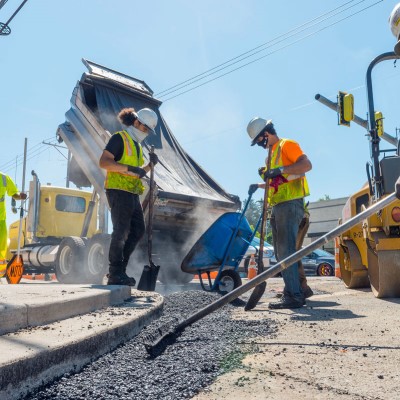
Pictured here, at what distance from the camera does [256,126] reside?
15.5 feet

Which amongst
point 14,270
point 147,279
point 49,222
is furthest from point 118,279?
point 49,222

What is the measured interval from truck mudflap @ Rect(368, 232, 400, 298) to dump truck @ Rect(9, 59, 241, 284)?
2.89 m

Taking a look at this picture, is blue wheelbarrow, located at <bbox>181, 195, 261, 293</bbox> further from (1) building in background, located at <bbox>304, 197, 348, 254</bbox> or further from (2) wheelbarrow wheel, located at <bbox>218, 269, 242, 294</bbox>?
(1) building in background, located at <bbox>304, 197, 348, 254</bbox>

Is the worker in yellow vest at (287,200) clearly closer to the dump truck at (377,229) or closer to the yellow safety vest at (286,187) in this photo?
the yellow safety vest at (286,187)

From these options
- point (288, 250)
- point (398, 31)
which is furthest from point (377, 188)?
point (398, 31)

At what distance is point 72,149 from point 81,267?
1888 millimetres

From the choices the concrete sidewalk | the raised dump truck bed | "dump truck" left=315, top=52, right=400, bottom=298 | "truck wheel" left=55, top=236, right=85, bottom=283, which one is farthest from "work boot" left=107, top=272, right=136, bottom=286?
"truck wheel" left=55, top=236, right=85, bottom=283

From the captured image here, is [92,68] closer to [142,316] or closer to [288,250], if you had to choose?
[288,250]

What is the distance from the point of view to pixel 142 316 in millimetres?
3174

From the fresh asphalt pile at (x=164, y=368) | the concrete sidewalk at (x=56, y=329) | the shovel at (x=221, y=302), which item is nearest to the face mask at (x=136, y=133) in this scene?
the concrete sidewalk at (x=56, y=329)

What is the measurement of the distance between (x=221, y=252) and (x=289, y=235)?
1490 millimetres

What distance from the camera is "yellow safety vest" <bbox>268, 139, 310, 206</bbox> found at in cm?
439

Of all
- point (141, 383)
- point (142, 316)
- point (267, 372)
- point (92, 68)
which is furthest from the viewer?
point (92, 68)

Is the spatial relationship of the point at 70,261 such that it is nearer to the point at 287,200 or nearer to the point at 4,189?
the point at 4,189
